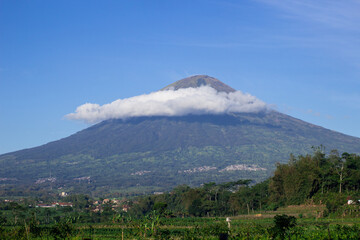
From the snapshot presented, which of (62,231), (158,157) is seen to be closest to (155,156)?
(158,157)

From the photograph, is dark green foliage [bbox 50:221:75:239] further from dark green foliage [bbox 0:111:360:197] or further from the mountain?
the mountain

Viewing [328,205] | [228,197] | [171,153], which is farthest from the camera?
[171,153]

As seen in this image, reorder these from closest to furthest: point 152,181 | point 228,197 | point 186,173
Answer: point 228,197
point 152,181
point 186,173

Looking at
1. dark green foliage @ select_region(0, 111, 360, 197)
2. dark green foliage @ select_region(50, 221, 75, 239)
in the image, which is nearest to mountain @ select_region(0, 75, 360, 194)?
dark green foliage @ select_region(0, 111, 360, 197)

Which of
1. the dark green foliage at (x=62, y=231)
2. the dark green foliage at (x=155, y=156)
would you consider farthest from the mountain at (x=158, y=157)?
the dark green foliage at (x=62, y=231)

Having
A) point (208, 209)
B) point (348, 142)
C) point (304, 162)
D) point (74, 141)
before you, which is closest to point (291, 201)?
point (304, 162)

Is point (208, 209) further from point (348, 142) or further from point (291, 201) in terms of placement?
point (348, 142)

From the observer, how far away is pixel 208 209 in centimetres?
5278

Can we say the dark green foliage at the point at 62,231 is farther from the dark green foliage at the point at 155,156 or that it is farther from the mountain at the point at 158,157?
the mountain at the point at 158,157

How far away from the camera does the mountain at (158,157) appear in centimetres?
14538

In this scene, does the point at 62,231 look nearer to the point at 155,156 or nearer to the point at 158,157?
the point at 158,157

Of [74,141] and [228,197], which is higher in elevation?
[74,141]

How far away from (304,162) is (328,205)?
14487 millimetres

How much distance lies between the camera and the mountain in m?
145
